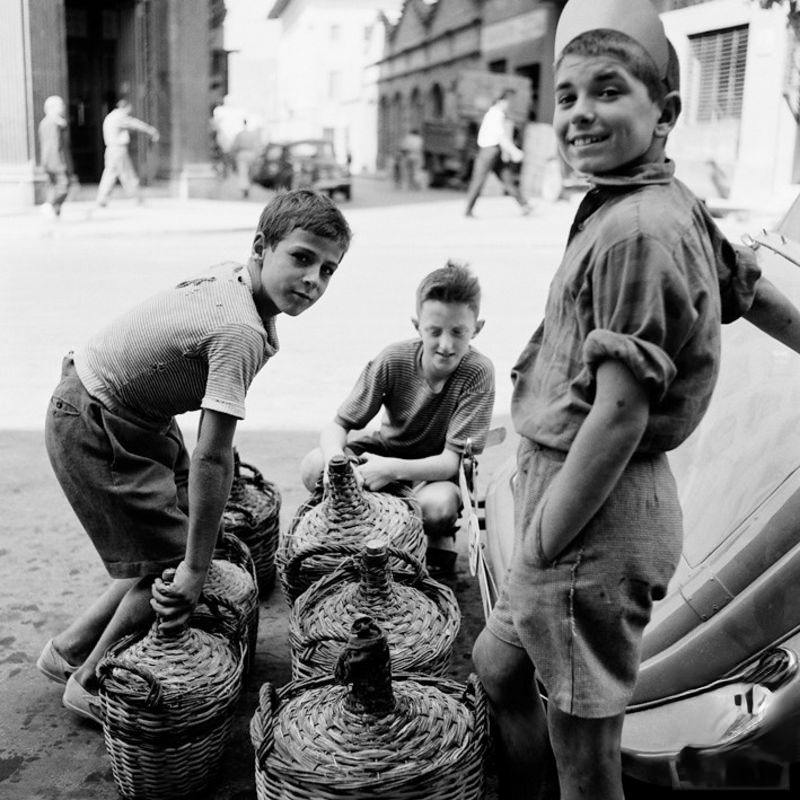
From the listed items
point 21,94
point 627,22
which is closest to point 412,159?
point 21,94

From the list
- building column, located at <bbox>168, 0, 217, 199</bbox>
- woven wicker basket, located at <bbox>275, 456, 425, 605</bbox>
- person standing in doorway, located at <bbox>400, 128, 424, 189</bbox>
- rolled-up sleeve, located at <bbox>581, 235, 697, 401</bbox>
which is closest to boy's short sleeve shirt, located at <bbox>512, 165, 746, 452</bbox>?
rolled-up sleeve, located at <bbox>581, 235, 697, 401</bbox>

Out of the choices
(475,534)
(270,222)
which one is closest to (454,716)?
(475,534)

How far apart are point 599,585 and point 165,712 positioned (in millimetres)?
1228

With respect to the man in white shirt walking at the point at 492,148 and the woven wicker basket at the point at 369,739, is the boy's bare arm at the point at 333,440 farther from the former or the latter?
the man in white shirt walking at the point at 492,148

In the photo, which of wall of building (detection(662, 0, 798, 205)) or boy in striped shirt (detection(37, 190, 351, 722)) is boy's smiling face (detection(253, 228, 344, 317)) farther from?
wall of building (detection(662, 0, 798, 205))

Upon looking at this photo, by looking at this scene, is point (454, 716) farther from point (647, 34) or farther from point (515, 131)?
point (515, 131)

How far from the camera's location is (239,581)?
3.02m

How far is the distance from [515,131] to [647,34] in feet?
87.6

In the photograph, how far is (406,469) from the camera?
12.1 ft

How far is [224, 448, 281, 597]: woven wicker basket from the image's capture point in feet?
11.7

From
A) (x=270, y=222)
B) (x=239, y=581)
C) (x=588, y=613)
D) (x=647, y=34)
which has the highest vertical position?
(x=647, y=34)

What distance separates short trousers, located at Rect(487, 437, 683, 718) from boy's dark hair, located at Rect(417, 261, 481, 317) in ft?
5.60

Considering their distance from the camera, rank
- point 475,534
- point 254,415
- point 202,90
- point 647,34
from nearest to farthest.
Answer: point 647,34 < point 475,534 < point 254,415 < point 202,90

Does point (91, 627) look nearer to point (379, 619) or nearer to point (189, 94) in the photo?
A: point (379, 619)
